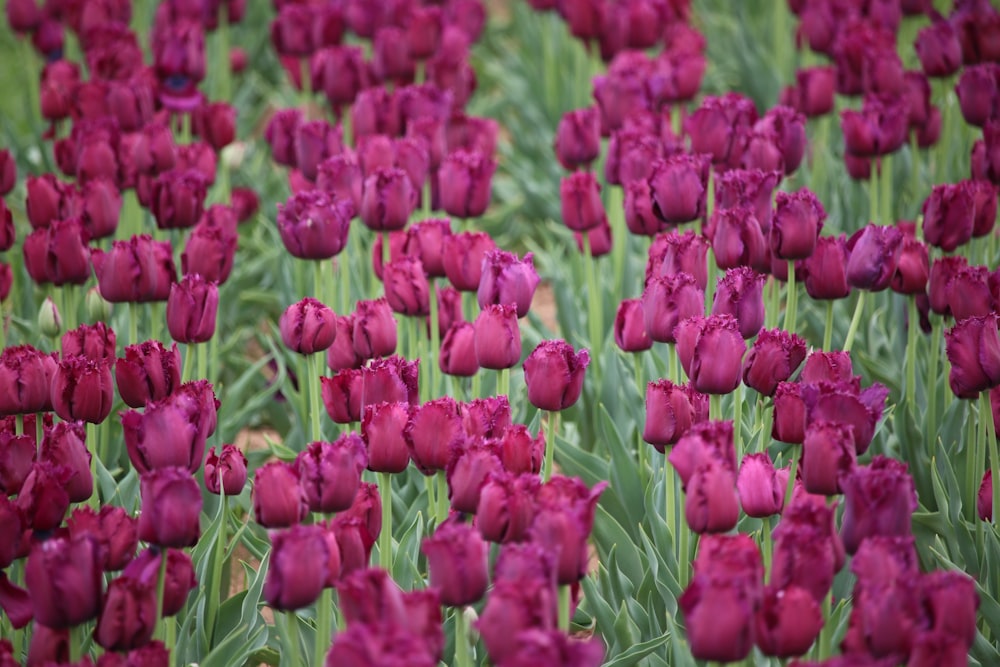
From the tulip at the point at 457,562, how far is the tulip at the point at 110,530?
49cm

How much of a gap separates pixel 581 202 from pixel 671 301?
768 millimetres

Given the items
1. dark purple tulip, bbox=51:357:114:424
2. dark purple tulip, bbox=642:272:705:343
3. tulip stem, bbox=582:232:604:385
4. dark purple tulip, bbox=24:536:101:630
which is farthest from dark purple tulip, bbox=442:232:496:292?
dark purple tulip, bbox=24:536:101:630

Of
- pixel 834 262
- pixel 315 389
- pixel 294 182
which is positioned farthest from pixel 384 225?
pixel 834 262

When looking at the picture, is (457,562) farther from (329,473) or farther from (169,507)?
(169,507)

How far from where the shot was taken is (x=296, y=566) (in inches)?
60.6

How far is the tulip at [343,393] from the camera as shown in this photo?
208 centimetres

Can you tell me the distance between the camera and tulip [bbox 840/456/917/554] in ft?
5.15

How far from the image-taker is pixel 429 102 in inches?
139

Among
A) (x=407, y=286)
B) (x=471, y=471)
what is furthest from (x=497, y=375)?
(x=471, y=471)

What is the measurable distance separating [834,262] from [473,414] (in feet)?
2.74

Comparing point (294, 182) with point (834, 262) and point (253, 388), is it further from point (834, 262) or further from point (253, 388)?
point (834, 262)

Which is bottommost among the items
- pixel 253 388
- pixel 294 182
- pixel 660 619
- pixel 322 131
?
pixel 253 388

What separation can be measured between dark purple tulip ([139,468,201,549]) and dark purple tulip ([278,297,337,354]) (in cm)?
61

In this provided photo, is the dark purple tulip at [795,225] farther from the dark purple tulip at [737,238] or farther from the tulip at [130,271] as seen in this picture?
the tulip at [130,271]
